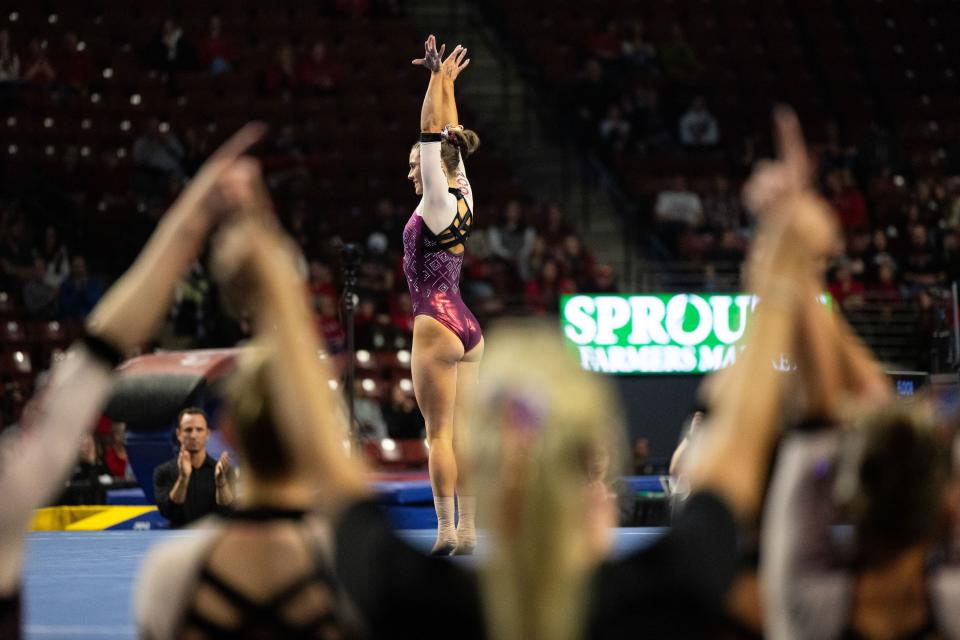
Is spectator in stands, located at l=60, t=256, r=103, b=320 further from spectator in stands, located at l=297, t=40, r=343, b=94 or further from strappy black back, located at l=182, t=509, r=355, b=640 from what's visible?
strappy black back, located at l=182, t=509, r=355, b=640

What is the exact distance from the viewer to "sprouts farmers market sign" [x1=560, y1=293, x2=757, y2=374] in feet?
35.8

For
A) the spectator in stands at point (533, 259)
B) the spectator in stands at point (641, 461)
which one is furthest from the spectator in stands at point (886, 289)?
the spectator in stands at point (533, 259)

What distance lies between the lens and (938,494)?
1.71m

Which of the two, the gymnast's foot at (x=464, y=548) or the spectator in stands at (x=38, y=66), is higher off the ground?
the spectator in stands at (x=38, y=66)

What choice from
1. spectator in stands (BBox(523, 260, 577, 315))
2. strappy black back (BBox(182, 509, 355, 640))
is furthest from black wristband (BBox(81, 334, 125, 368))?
spectator in stands (BBox(523, 260, 577, 315))

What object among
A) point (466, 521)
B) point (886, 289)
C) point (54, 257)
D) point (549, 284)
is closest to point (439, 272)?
point (466, 521)

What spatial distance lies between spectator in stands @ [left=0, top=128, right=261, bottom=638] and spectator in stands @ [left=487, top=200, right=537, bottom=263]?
38.7 feet

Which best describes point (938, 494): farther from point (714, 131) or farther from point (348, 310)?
point (714, 131)

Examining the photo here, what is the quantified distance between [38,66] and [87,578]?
34.8 ft

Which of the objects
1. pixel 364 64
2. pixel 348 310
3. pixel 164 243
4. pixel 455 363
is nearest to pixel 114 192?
pixel 364 64

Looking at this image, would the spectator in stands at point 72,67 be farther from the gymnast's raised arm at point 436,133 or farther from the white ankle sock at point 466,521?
the white ankle sock at point 466,521

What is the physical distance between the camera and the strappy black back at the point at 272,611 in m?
1.76

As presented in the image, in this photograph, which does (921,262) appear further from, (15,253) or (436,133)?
(436,133)

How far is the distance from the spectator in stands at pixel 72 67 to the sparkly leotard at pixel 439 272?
9.95 meters
